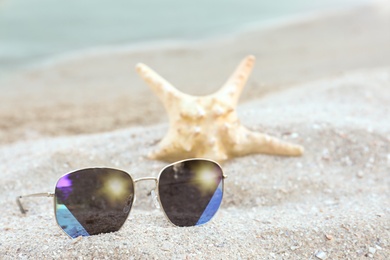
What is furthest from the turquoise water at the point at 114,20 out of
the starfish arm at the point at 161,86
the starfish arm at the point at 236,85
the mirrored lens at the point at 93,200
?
the mirrored lens at the point at 93,200

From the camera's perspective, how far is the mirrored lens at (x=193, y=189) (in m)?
2.02

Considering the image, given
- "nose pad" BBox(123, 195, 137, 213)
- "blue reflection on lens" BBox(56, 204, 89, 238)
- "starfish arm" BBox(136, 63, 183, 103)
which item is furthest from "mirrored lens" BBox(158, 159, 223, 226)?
"starfish arm" BBox(136, 63, 183, 103)

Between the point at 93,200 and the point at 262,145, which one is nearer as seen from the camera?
the point at 93,200

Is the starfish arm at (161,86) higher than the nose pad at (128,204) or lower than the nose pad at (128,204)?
higher

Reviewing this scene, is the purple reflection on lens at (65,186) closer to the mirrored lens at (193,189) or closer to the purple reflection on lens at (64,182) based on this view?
the purple reflection on lens at (64,182)

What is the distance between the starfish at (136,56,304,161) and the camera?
2.55 m

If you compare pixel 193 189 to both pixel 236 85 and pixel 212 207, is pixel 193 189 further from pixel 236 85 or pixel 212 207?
pixel 236 85

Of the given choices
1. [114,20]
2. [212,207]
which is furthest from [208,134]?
[114,20]

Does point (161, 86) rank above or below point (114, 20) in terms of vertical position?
above

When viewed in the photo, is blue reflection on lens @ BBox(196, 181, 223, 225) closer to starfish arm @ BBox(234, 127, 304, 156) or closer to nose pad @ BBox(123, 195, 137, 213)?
nose pad @ BBox(123, 195, 137, 213)

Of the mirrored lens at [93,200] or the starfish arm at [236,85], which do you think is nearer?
the mirrored lens at [93,200]

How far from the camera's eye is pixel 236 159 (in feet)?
8.83

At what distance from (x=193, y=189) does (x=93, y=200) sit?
1.53 feet

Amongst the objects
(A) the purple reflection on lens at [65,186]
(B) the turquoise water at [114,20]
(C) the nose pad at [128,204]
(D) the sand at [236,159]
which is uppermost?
(A) the purple reflection on lens at [65,186]
